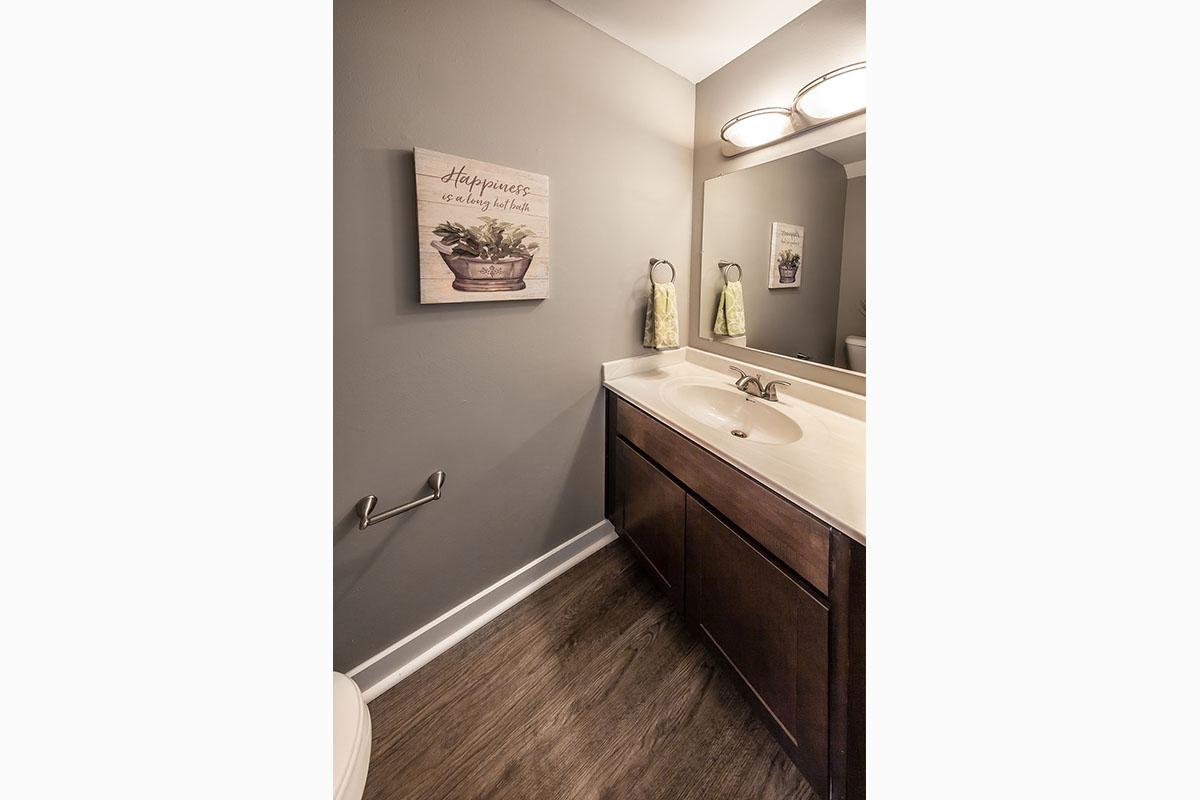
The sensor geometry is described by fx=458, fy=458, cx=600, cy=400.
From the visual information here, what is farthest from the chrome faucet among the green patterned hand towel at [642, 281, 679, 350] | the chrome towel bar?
the chrome towel bar

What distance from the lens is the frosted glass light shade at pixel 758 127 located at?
1506mm

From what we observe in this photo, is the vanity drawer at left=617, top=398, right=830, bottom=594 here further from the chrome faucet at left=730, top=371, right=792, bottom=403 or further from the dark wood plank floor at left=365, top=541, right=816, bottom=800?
the dark wood plank floor at left=365, top=541, right=816, bottom=800

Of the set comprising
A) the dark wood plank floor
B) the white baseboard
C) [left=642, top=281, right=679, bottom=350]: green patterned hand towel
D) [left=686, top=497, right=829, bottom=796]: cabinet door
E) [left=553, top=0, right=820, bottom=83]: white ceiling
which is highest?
[left=553, top=0, right=820, bottom=83]: white ceiling

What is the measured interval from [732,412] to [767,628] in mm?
779

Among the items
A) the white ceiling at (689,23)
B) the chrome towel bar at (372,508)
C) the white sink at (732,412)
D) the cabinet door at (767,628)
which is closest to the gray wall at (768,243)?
the white sink at (732,412)

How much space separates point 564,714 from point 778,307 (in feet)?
4.84

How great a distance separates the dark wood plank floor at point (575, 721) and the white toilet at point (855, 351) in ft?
3.24

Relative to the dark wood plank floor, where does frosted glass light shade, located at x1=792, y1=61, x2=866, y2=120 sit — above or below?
above

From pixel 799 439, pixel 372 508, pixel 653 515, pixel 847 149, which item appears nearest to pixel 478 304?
pixel 372 508

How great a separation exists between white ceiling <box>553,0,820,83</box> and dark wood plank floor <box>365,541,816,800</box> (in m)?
1.95

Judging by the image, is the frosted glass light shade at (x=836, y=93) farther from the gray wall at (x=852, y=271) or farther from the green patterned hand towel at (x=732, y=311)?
the green patterned hand towel at (x=732, y=311)

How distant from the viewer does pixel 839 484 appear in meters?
0.96

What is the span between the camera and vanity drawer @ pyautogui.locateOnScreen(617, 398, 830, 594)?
3.02ft
